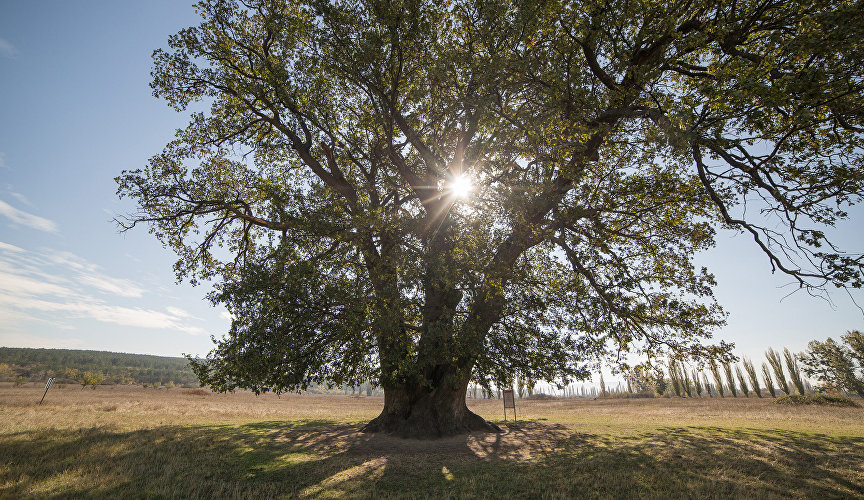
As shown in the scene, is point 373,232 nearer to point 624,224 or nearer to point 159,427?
point 624,224

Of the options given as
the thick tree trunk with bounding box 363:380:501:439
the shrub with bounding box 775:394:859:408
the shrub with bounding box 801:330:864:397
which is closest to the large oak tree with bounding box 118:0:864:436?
the thick tree trunk with bounding box 363:380:501:439

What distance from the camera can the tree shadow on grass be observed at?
6.90 metres

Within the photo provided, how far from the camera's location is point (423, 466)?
31.2ft

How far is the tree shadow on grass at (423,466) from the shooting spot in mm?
6902

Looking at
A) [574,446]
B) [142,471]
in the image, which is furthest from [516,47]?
[142,471]

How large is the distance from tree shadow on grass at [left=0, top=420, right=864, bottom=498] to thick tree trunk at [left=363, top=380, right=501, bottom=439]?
3.45 ft

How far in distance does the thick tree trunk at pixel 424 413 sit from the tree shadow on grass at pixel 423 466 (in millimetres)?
1053

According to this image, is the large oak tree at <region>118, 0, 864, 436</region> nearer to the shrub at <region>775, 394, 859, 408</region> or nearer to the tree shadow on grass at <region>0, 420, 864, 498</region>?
the tree shadow on grass at <region>0, 420, 864, 498</region>

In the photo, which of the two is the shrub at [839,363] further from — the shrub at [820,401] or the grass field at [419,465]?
the grass field at [419,465]

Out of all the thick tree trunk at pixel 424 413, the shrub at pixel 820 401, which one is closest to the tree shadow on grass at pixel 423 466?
the thick tree trunk at pixel 424 413

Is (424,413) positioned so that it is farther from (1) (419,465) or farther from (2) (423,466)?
(2) (423,466)

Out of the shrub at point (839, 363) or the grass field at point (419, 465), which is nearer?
the grass field at point (419, 465)

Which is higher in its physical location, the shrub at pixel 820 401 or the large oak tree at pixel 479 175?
the large oak tree at pixel 479 175

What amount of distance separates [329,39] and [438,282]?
9.40m
